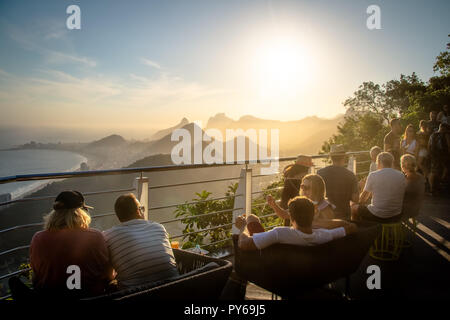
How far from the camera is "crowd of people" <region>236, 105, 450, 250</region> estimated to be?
203 centimetres

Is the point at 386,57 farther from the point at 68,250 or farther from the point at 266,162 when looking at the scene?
the point at 68,250

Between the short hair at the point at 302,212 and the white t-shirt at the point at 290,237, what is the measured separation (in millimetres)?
64

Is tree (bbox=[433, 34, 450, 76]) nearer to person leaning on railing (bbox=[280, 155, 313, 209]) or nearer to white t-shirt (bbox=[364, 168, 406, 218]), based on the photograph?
white t-shirt (bbox=[364, 168, 406, 218])

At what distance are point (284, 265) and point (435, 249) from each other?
106 inches

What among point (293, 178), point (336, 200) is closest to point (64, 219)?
point (293, 178)

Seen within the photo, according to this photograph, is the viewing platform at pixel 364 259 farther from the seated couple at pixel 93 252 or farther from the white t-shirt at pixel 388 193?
the white t-shirt at pixel 388 193

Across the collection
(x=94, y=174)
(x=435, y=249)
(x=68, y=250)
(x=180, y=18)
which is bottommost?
(x=435, y=249)

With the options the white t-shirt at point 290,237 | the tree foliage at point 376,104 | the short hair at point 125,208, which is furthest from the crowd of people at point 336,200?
the tree foliage at point 376,104

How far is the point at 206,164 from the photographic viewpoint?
3.45m

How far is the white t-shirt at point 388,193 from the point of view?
3379 mm

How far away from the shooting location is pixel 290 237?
197cm

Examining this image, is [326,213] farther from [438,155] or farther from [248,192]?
[438,155]
